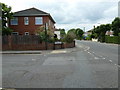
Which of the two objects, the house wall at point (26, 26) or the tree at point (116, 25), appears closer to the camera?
the house wall at point (26, 26)

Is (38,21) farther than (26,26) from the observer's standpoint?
No

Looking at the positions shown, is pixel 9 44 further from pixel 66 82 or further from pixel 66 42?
pixel 66 82

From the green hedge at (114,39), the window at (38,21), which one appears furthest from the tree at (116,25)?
the window at (38,21)

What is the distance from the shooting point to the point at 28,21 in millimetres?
36938

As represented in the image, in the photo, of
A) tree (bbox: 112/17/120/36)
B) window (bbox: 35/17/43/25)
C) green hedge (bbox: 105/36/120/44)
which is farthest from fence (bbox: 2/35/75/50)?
tree (bbox: 112/17/120/36)

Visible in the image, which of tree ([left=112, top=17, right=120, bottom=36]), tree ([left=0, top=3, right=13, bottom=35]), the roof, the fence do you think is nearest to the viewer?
the fence

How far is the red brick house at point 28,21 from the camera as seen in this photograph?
36562 mm

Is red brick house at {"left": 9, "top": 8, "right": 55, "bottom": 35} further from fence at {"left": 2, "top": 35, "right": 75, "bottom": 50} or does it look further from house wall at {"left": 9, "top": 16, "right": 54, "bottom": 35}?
fence at {"left": 2, "top": 35, "right": 75, "bottom": 50}

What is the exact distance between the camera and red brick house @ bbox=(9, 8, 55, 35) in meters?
36.6

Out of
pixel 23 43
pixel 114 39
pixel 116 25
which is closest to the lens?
pixel 23 43

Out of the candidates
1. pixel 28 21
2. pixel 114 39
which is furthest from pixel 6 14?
pixel 114 39

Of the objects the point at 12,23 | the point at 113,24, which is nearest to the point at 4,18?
the point at 12,23

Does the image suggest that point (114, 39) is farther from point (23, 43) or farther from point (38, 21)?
point (23, 43)

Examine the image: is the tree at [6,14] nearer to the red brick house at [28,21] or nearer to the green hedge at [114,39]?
the red brick house at [28,21]
